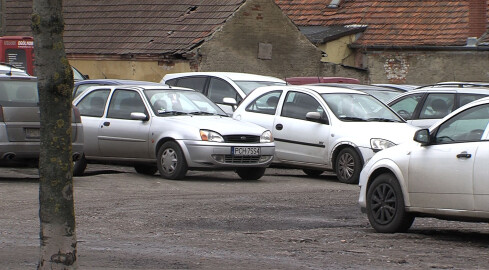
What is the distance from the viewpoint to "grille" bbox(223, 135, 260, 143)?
17141 mm

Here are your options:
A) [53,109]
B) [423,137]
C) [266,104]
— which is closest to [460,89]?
[266,104]

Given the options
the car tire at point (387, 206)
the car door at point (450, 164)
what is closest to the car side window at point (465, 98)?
the car tire at point (387, 206)

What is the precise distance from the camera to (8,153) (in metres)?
15.6

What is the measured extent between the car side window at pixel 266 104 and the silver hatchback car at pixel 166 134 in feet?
4.01

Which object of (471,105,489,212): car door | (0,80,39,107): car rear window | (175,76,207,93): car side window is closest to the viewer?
(471,105,489,212): car door

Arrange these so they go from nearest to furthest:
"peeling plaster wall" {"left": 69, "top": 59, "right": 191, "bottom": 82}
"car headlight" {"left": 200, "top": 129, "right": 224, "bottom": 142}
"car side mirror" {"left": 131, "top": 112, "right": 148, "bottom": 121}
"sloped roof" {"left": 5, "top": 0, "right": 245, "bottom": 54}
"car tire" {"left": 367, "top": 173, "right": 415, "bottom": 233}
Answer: "car tire" {"left": 367, "top": 173, "right": 415, "bottom": 233} → "car headlight" {"left": 200, "top": 129, "right": 224, "bottom": 142} → "car side mirror" {"left": 131, "top": 112, "right": 148, "bottom": 121} → "peeling plaster wall" {"left": 69, "top": 59, "right": 191, "bottom": 82} → "sloped roof" {"left": 5, "top": 0, "right": 245, "bottom": 54}

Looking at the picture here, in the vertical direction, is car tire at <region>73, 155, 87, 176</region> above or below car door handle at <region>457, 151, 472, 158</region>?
below

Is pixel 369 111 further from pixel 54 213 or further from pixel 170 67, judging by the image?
pixel 170 67

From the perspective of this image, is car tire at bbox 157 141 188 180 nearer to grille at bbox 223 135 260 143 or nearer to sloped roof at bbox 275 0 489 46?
grille at bbox 223 135 260 143

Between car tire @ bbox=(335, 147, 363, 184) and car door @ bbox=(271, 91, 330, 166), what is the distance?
298 mm

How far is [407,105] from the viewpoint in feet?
66.9

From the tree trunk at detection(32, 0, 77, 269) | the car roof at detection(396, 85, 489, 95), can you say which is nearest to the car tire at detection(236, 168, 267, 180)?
the car roof at detection(396, 85, 489, 95)

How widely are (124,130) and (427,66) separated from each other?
21.0 metres

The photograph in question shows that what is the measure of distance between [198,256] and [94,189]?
20.8 feet
